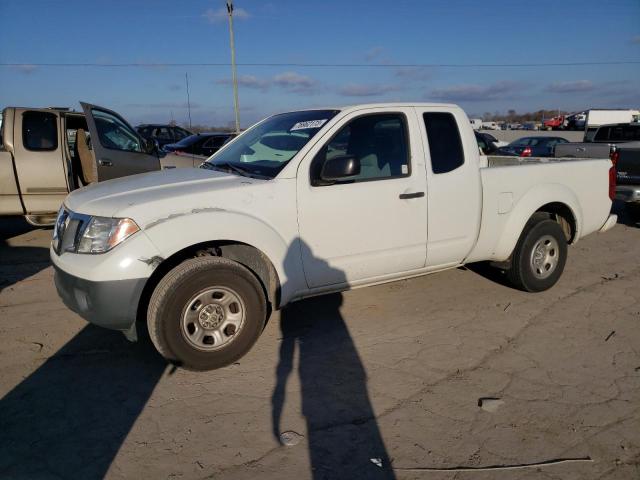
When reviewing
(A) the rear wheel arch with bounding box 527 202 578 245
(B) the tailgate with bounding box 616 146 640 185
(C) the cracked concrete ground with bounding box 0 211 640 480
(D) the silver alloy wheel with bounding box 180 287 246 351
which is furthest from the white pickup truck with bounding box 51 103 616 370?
(B) the tailgate with bounding box 616 146 640 185

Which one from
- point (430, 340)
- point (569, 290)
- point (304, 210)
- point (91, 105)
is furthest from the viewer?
point (91, 105)

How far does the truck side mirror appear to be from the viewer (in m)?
3.65

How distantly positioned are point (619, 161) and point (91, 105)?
351 inches

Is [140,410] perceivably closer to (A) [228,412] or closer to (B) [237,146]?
(A) [228,412]

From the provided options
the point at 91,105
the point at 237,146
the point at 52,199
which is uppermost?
the point at 91,105

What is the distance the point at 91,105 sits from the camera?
679cm

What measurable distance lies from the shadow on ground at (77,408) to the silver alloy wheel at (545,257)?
3695 millimetres

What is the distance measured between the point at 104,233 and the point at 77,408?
1.12 m

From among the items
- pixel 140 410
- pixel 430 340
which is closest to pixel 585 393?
pixel 430 340

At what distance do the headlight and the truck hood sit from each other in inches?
1.6

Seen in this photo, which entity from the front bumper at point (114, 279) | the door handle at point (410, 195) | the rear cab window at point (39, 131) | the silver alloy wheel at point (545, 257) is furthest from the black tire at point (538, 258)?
the rear cab window at point (39, 131)

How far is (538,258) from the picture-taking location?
502 centimetres

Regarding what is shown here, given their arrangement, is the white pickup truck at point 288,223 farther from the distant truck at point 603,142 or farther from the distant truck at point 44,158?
the distant truck at point 603,142

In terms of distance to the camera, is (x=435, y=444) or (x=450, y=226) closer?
(x=435, y=444)
